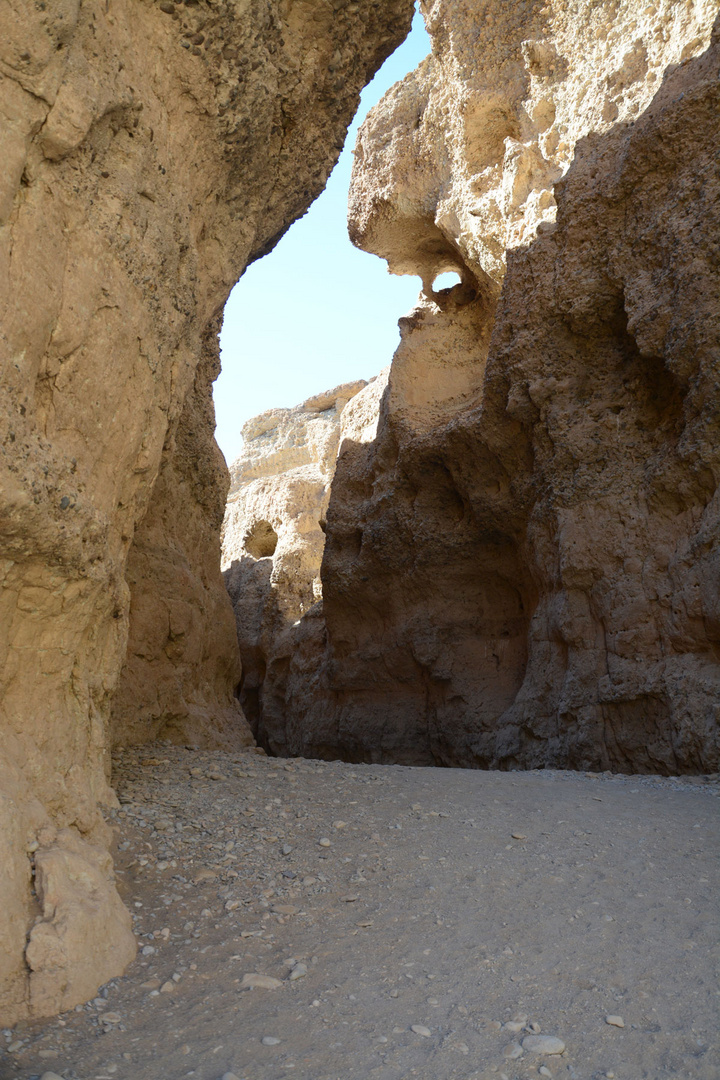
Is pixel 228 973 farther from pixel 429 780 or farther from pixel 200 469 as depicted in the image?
pixel 200 469

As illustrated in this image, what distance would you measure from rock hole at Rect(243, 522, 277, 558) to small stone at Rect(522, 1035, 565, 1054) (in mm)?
17528

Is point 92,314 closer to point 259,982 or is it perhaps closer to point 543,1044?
point 259,982

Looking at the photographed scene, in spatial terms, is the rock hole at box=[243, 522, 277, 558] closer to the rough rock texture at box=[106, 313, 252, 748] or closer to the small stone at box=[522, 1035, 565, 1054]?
the rough rock texture at box=[106, 313, 252, 748]

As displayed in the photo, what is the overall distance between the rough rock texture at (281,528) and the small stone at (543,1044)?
11669mm

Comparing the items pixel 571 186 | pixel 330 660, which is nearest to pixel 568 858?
pixel 571 186

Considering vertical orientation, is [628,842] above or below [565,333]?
below

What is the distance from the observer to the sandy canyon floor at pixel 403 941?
2455mm

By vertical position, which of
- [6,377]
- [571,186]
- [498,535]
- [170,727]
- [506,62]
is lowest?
[170,727]

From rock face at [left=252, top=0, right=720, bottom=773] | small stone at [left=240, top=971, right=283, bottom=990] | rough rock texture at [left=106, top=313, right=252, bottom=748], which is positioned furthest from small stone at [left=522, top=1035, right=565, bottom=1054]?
rough rock texture at [left=106, top=313, right=252, bottom=748]

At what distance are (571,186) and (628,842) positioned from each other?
293 inches

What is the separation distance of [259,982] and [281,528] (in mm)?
16196

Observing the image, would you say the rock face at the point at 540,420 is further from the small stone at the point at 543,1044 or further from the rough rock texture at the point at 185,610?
the small stone at the point at 543,1044

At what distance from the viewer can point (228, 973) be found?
9.96ft

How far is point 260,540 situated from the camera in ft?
65.7
